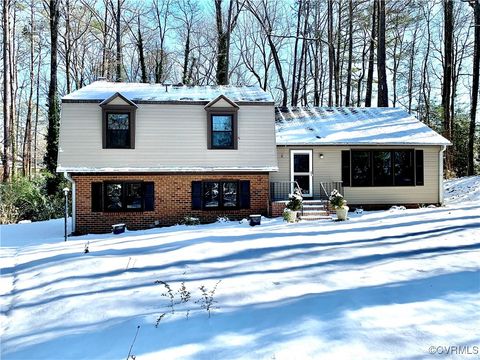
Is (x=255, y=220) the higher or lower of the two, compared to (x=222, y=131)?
lower

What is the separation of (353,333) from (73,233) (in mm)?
10742

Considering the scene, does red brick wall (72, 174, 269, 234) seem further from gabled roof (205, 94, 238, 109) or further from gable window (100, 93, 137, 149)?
gabled roof (205, 94, 238, 109)

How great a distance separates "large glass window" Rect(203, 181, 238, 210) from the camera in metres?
12.8

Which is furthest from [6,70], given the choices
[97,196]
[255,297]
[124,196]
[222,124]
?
[255,297]

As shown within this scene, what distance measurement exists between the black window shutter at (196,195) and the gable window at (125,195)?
147 cm

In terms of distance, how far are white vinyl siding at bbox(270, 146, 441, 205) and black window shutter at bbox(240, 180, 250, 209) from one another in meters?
1.34

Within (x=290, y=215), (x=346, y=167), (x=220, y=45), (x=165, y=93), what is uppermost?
(x=220, y=45)

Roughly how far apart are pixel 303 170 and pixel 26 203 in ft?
42.4

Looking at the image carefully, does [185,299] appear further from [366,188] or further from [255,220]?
[366,188]

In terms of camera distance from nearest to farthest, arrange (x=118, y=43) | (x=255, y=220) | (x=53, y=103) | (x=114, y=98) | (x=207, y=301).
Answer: (x=207, y=301)
(x=255, y=220)
(x=114, y=98)
(x=53, y=103)
(x=118, y=43)

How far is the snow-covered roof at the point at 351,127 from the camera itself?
13.8 metres

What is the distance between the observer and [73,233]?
1188 cm

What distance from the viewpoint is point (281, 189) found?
45.4 ft

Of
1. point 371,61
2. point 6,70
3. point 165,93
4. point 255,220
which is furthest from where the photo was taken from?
point 371,61
